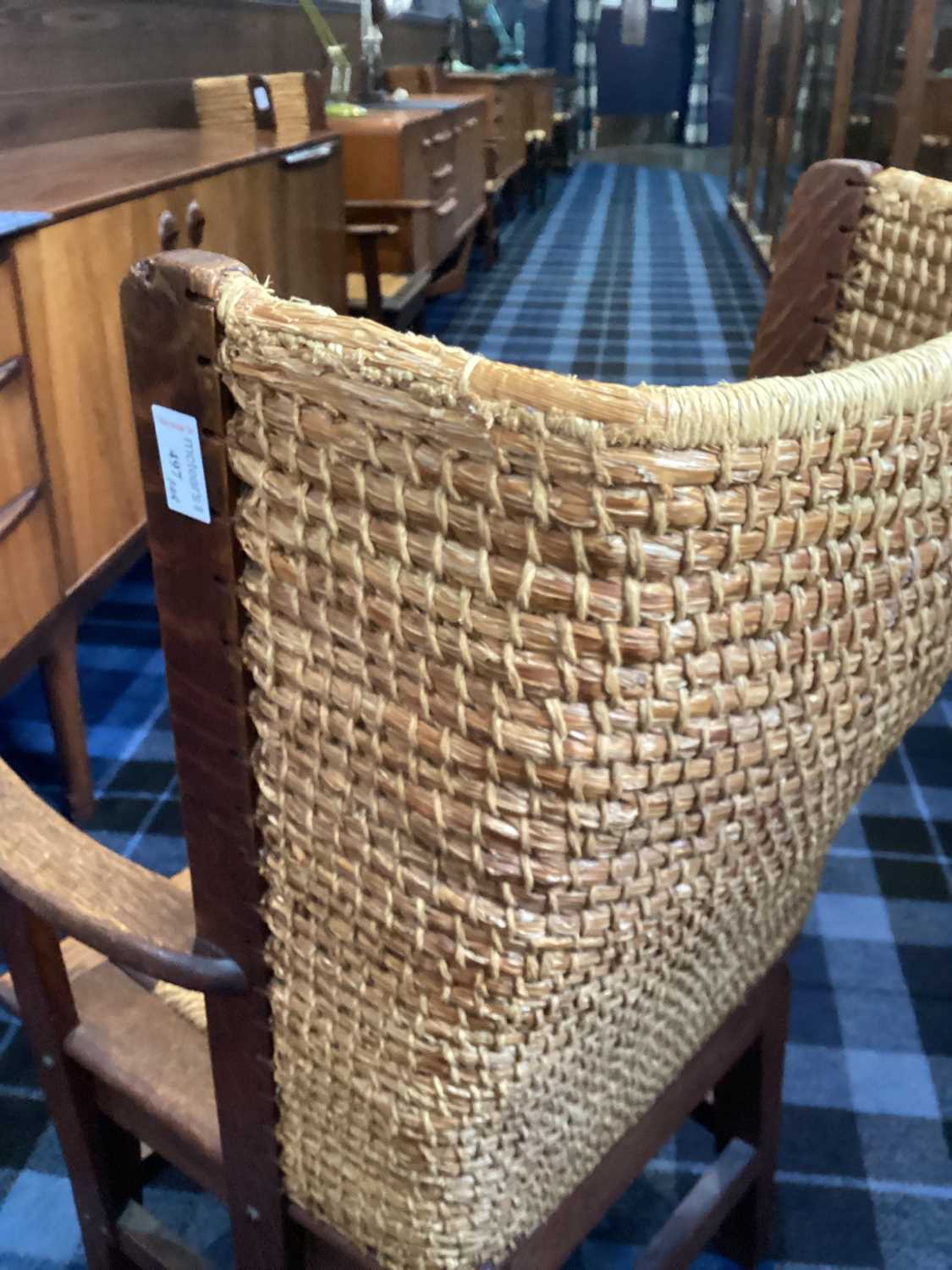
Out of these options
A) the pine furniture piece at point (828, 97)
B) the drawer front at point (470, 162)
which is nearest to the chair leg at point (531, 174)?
the pine furniture piece at point (828, 97)

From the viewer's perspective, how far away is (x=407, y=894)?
1.70ft

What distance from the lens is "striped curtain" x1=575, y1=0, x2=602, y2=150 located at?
10.4 metres

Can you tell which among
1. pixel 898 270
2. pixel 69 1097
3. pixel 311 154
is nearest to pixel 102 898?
pixel 69 1097

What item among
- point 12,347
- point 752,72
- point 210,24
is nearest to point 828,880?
point 12,347

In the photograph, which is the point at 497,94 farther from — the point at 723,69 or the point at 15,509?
the point at 723,69

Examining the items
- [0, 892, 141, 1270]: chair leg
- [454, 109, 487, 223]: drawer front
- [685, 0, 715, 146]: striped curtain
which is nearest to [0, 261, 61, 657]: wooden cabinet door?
[0, 892, 141, 1270]: chair leg

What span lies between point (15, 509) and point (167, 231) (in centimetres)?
67

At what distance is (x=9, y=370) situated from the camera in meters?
1.43

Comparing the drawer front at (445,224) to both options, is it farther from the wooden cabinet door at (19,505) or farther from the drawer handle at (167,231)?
the wooden cabinet door at (19,505)

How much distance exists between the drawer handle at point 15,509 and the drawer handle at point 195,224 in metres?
0.72

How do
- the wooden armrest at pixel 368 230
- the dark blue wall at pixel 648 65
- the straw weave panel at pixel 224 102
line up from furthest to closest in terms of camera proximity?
the dark blue wall at pixel 648 65, the wooden armrest at pixel 368 230, the straw weave panel at pixel 224 102

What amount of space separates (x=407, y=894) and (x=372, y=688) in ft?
0.35

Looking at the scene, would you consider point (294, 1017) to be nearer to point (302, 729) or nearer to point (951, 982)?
point (302, 729)

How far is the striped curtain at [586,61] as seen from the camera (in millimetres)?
10367
